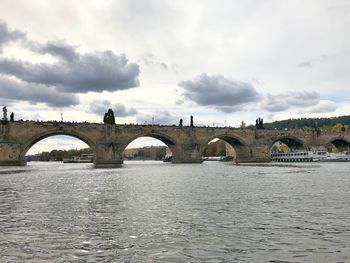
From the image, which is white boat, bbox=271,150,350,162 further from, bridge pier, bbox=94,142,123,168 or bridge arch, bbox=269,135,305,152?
bridge pier, bbox=94,142,123,168

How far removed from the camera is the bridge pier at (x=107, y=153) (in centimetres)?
7700

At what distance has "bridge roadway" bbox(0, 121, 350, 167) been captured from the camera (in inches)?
2731

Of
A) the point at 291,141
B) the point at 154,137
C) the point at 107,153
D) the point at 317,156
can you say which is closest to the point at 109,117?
the point at 107,153

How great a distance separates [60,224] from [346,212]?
10.5 meters

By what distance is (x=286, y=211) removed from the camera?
16484 millimetres

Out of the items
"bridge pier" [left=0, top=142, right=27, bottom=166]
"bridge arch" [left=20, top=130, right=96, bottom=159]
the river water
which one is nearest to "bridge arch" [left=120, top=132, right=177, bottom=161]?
"bridge arch" [left=20, top=130, right=96, bottom=159]

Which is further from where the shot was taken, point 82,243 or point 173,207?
point 173,207

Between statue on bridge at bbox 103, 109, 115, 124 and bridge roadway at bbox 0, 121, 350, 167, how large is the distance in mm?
971

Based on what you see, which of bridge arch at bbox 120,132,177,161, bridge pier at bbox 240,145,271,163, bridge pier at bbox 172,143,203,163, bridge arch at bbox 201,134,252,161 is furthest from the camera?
bridge pier at bbox 240,145,271,163

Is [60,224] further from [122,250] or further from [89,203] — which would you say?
[89,203]

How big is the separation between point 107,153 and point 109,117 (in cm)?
678

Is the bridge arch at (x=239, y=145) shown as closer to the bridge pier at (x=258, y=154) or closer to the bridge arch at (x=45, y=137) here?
the bridge pier at (x=258, y=154)

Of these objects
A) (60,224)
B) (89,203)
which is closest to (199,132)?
(89,203)

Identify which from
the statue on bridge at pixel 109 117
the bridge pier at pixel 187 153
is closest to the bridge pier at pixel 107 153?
the statue on bridge at pixel 109 117
